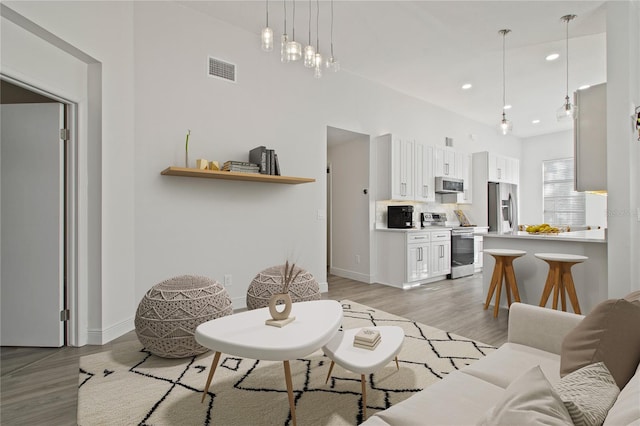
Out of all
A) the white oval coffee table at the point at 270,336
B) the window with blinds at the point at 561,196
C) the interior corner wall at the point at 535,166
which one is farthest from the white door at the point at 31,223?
the window with blinds at the point at 561,196

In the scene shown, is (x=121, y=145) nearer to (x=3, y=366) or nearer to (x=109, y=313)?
(x=109, y=313)

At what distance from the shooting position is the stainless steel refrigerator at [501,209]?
6789 mm

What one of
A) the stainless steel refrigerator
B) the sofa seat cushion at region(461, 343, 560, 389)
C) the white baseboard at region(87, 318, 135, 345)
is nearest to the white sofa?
the sofa seat cushion at region(461, 343, 560, 389)

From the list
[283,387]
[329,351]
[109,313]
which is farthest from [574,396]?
[109,313]

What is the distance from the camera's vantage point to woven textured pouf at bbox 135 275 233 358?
7.55 ft

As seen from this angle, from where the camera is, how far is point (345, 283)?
5133mm

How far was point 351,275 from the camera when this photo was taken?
18.1ft

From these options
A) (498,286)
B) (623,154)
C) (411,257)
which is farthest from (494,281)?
(623,154)

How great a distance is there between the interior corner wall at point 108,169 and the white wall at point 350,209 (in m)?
3.36

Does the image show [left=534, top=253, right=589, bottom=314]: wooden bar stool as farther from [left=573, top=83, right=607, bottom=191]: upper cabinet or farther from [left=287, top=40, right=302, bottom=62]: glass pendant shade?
[left=287, top=40, right=302, bottom=62]: glass pendant shade

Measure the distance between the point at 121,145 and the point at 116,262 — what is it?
1090mm

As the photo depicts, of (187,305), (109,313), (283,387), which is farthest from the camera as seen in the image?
(109,313)

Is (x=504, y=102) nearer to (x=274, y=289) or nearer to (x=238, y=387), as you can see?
(x=274, y=289)

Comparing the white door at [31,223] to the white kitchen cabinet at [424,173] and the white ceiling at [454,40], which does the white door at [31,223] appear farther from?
the white kitchen cabinet at [424,173]
